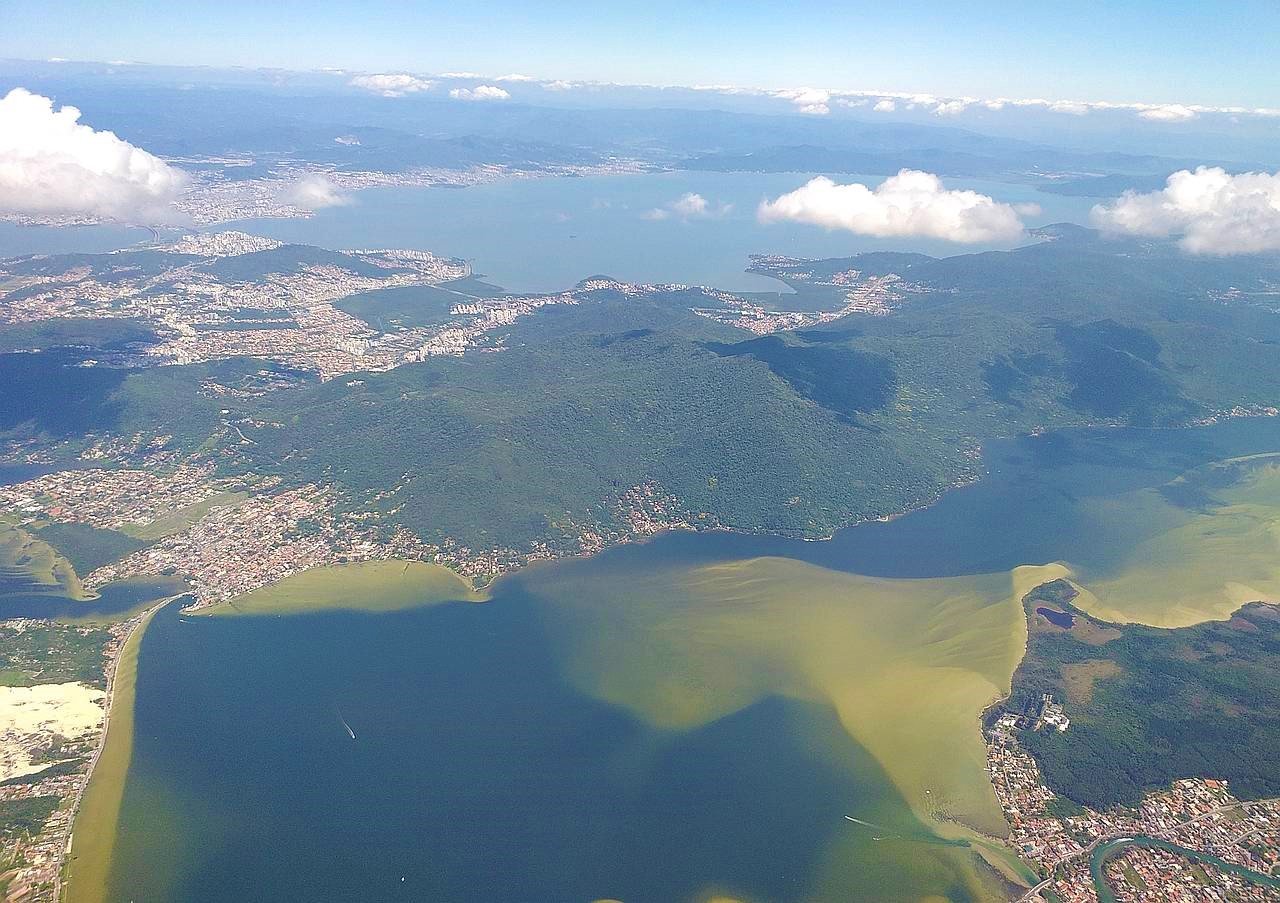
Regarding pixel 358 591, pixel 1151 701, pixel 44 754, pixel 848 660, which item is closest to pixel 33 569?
pixel 44 754

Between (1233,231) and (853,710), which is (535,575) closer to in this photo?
(853,710)

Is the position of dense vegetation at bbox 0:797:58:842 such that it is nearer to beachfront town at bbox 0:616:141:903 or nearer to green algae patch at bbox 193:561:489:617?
beachfront town at bbox 0:616:141:903

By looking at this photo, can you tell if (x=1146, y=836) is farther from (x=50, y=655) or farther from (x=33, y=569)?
(x=33, y=569)

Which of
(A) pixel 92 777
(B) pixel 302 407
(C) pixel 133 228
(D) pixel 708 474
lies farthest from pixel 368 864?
(C) pixel 133 228

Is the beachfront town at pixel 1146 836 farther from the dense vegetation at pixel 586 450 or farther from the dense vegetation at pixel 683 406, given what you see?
the dense vegetation at pixel 683 406

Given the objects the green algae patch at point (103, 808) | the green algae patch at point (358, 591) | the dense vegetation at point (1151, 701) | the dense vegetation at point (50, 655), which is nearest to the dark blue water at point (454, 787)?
the green algae patch at point (103, 808)

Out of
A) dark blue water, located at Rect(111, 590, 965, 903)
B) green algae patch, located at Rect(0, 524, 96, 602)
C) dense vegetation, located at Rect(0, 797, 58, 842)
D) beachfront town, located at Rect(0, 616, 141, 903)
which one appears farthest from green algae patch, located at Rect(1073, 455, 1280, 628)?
green algae patch, located at Rect(0, 524, 96, 602)
